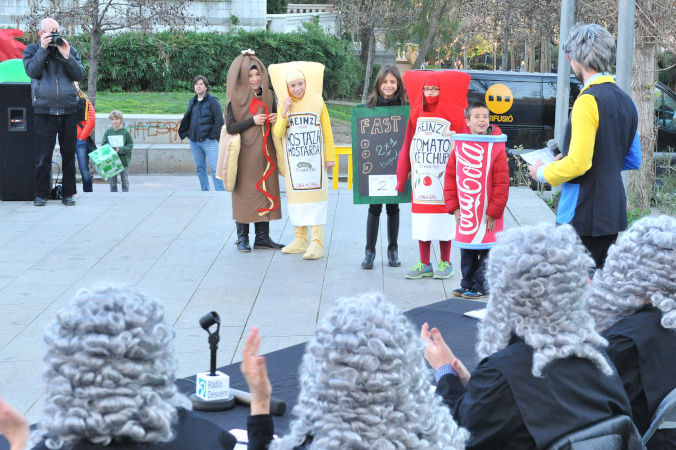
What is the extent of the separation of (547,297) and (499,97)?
38.5ft

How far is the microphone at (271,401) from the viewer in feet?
9.48

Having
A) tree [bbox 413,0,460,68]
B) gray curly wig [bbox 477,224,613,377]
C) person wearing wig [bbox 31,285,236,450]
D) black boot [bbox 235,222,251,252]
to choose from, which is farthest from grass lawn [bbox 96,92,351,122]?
person wearing wig [bbox 31,285,236,450]

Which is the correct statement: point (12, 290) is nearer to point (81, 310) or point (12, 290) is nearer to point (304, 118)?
point (304, 118)

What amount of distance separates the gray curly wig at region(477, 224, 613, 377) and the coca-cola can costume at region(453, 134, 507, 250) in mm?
3494

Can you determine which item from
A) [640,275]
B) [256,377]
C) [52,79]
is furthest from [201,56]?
[256,377]

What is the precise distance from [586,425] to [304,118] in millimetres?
5415

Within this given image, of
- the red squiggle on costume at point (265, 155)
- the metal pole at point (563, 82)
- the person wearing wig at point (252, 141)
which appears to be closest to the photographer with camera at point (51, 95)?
the person wearing wig at point (252, 141)

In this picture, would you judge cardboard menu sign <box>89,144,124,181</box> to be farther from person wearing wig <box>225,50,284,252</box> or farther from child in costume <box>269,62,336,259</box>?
child in costume <box>269,62,336,259</box>

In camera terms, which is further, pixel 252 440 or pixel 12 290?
pixel 12 290

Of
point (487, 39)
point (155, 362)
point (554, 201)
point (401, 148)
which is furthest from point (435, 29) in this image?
point (155, 362)

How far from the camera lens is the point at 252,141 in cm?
778

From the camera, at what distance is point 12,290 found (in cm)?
660

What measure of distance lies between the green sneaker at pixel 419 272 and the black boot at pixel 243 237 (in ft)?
5.99

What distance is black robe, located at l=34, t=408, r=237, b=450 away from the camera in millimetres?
1899
